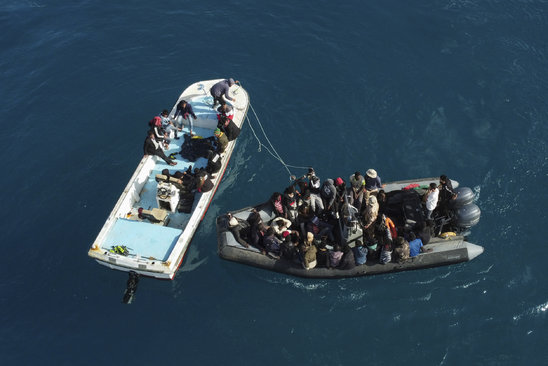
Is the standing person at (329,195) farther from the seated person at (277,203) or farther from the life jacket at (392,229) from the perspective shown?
the life jacket at (392,229)

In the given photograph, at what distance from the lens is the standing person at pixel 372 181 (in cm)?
1672

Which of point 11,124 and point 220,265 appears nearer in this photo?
point 220,265

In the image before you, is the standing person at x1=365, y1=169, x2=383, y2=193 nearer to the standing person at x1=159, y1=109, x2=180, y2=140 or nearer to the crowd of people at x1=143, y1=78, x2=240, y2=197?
the crowd of people at x1=143, y1=78, x2=240, y2=197

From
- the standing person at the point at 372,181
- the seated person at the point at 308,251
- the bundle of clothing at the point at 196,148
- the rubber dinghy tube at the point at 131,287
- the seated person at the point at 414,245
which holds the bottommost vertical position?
the rubber dinghy tube at the point at 131,287

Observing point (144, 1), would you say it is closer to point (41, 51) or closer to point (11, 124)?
point (41, 51)

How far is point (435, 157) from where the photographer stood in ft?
68.7

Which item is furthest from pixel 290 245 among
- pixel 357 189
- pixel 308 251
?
pixel 357 189

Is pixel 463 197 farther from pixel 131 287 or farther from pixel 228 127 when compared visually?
pixel 131 287

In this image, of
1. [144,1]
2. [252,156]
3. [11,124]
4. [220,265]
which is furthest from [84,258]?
[144,1]

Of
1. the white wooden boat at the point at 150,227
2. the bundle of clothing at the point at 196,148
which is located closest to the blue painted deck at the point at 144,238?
the white wooden boat at the point at 150,227

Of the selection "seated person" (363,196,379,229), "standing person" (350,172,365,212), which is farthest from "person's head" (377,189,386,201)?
"seated person" (363,196,379,229)

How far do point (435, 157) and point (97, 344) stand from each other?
16.5 meters

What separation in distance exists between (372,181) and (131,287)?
32.4 feet

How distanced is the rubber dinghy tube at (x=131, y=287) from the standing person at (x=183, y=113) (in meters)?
7.36
